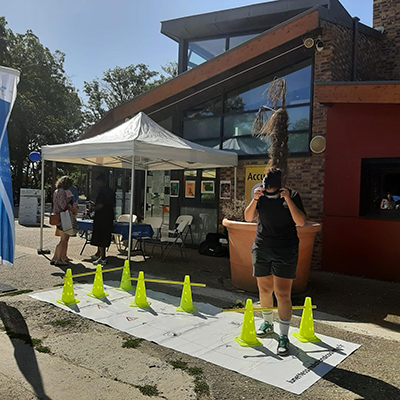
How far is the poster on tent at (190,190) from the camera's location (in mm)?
10164

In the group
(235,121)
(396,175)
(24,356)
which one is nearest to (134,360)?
(24,356)

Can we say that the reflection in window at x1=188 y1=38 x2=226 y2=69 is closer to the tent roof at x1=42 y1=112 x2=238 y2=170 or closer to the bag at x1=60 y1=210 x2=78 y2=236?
the tent roof at x1=42 y1=112 x2=238 y2=170

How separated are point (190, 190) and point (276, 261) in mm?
6792

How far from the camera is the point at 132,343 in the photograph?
12.2 feet

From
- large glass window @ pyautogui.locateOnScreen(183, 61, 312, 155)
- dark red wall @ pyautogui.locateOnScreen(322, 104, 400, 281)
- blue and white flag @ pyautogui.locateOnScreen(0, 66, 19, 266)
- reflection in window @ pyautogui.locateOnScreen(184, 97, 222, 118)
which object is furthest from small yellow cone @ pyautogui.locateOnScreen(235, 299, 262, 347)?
reflection in window @ pyautogui.locateOnScreen(184, 97, 222, 118)

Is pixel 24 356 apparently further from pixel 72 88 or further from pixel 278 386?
pixel 72 88

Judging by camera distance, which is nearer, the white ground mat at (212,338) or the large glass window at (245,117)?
the white ground mat at (212,338)

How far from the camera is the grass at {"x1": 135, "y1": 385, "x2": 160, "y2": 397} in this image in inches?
110

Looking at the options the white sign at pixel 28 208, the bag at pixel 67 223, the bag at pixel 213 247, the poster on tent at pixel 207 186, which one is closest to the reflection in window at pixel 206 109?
the poster on tent at pixel 207 186

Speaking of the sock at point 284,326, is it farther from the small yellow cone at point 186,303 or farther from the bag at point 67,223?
the bag at point 67,223

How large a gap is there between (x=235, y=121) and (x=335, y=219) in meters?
3.54

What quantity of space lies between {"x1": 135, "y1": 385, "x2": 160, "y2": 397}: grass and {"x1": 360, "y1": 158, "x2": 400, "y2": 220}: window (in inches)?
221

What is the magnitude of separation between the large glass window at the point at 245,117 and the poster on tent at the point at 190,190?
1133 millimetres

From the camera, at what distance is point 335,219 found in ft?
24.3
